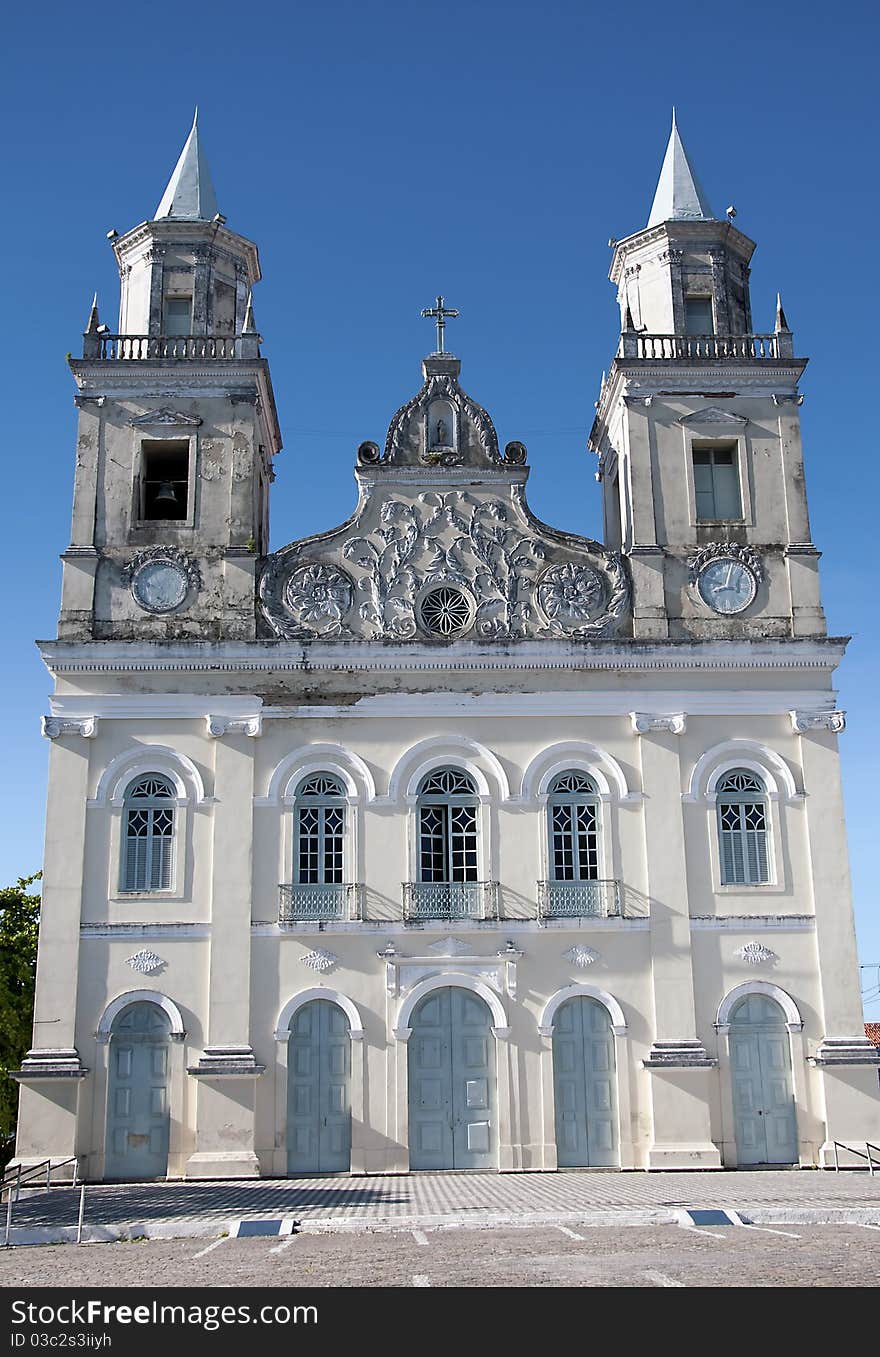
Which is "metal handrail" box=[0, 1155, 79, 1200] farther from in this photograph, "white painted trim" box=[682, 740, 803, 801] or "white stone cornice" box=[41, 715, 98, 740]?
"white painted trim" box=[682, 740, 803, 801]

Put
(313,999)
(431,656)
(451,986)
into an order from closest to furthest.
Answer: (313,999) < (451,986) < (431,656)

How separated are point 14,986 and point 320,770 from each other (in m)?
9.50

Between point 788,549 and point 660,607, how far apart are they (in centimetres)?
254

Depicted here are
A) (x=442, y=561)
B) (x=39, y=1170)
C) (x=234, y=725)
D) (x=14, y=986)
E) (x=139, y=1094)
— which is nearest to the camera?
(x=39, y=1170)

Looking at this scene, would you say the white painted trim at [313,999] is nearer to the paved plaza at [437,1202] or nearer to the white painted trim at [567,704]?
the paved plaza at [437,1202]

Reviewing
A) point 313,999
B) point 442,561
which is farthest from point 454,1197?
point 442,561

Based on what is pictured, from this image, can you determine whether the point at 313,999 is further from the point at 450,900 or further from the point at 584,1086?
the point at 584,1086

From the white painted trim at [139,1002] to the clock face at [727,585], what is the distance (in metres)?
11.2

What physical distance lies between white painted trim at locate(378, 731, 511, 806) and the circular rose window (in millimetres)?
1912

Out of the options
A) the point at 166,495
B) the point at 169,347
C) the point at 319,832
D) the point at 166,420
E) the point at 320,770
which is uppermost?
the point at 169,347

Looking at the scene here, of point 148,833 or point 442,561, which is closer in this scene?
point 148,833

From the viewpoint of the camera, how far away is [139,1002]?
71.3ft

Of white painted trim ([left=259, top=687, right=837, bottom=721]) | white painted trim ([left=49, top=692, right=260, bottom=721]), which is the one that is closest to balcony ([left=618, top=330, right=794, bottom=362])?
white painted trim ([left=259, top=687, right=837, bottom=721])

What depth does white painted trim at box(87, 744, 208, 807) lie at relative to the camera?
73.8 ft
